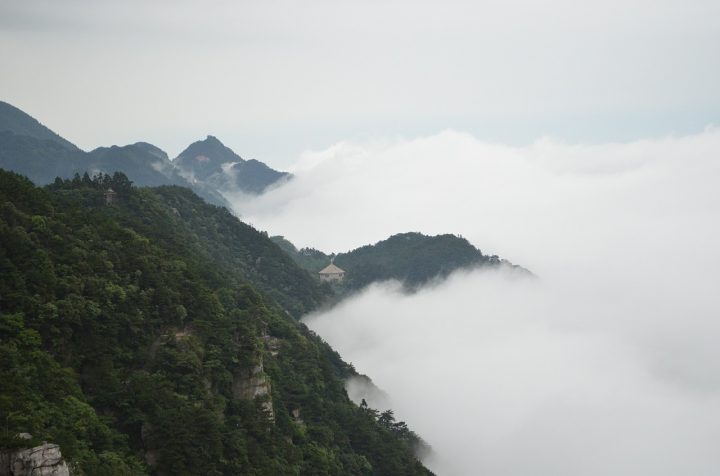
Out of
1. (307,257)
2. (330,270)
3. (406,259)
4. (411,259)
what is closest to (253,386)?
(330,270)

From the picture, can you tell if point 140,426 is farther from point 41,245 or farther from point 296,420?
point 296,420

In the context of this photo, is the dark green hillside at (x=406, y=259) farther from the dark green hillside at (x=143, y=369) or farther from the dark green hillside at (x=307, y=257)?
the dark green hillside at (x=143, y=369)

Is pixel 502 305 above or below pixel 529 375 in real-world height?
above

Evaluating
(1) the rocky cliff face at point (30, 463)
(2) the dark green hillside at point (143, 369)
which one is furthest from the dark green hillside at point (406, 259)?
(1) the rocky cliff face at point (30, 463)

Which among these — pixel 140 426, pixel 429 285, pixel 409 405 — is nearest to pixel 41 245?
pixel 140 426

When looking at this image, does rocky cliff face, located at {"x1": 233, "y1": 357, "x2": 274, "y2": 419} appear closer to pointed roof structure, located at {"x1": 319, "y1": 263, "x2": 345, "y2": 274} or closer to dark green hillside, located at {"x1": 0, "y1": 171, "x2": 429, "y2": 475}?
dark green hillside, located at {"x1": 0, "y1": 171, "x2": 429, "y2": 475}

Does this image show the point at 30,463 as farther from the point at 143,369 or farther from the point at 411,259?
the point at 411,259
